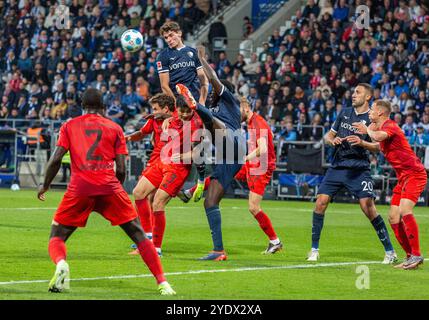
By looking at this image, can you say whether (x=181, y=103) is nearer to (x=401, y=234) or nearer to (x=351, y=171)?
(x=351, y=171)

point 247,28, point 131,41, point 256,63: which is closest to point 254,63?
point 256,63

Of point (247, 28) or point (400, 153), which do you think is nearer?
point (400, 153)

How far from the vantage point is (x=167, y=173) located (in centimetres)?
1423

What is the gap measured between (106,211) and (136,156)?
20.9m

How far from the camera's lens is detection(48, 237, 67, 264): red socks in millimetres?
10000

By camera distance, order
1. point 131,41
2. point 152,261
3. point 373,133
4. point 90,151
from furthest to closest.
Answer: point 131,41 < point 373,133 < point 90,151 < point 152,261

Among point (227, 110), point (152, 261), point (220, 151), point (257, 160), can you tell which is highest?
point (227, 110)

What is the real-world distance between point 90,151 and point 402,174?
5038 millimetres

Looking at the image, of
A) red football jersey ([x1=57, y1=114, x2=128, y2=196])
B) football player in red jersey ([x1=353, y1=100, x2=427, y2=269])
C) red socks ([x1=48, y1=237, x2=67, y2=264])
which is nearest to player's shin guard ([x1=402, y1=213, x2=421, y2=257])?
football player in red jersey ([x1=353, y1=100, x2=427, y2=269])

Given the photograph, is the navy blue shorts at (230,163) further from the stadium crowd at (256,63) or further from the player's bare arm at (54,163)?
the stadium crowd at (256,63)

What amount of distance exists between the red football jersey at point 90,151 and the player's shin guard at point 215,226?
387cm

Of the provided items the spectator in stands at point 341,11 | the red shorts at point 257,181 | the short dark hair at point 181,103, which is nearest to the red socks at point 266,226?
the red shorts at point 257,181

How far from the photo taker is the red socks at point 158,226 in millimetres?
13906
